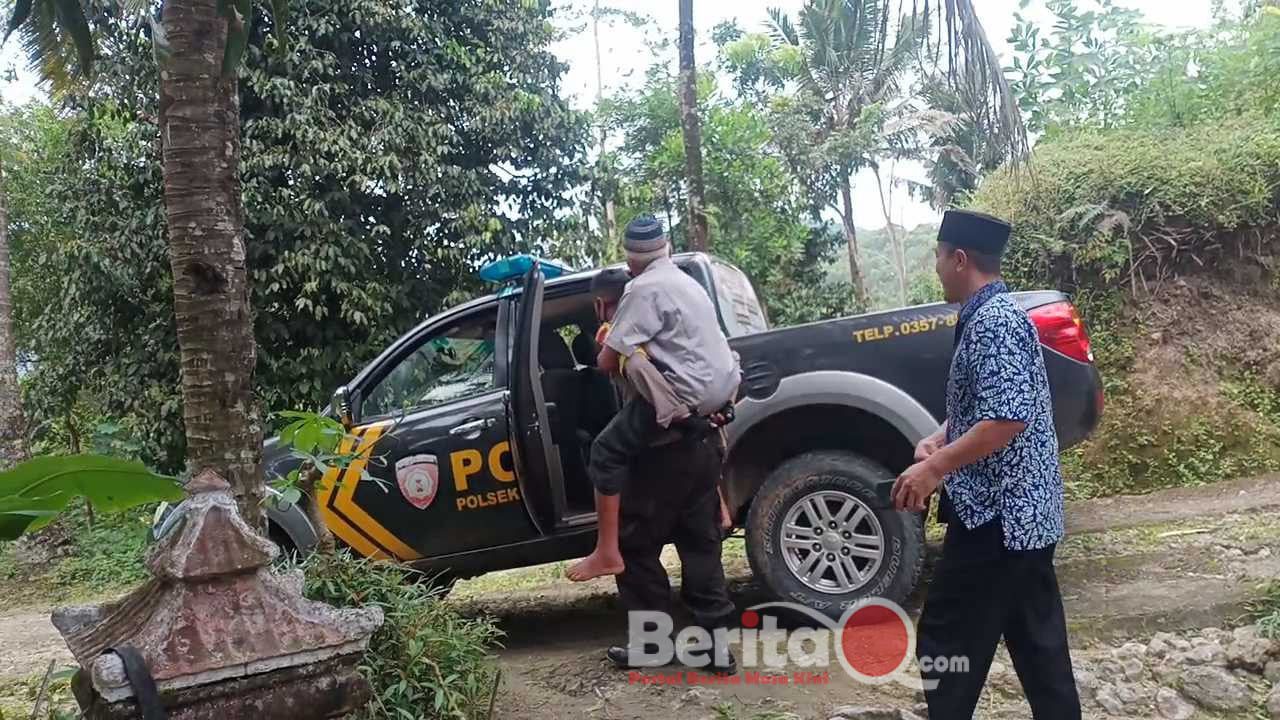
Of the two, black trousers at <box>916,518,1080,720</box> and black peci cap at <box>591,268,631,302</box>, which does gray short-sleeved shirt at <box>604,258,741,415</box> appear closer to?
black peci cap at <box>591,268,631,302</box>

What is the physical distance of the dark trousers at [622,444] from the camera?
3.54 m

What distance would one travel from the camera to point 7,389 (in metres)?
9.27

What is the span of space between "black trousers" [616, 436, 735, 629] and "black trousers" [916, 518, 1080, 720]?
3.82 feet

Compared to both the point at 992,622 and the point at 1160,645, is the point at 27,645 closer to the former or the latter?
the point at 992,622

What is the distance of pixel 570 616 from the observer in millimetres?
5203

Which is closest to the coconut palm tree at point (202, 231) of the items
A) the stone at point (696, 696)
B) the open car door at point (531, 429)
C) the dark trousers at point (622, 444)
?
the dark trousers at point (622, 444)

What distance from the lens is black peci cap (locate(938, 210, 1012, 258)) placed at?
8.52 ft

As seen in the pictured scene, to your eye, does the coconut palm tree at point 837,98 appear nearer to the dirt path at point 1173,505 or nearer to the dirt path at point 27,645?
the dirt path at point 1173,505

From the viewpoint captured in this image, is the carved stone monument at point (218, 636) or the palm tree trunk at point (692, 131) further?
the palm tree trunk at point (692, 131)

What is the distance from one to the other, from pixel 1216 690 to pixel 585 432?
276 centimetres

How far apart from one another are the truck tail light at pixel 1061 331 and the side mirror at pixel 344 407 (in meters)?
3.20

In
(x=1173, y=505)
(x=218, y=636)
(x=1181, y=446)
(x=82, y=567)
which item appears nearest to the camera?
(x=218, y=636)

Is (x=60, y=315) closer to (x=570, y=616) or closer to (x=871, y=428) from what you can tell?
(x=570, y=616)

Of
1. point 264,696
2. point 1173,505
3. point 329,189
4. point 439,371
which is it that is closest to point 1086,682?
point 264,696
